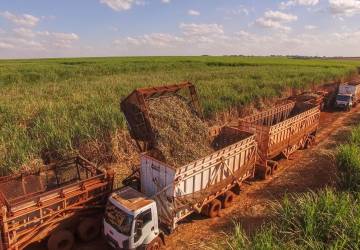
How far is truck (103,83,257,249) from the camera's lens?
23.9 ft

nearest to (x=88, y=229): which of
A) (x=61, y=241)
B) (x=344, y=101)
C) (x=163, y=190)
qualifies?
(x=61, y=241)

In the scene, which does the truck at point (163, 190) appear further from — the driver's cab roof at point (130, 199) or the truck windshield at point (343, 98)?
the truck windshield at point (343, 98)

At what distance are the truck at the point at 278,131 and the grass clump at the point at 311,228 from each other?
203 inches

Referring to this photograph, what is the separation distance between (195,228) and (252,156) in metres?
3.66

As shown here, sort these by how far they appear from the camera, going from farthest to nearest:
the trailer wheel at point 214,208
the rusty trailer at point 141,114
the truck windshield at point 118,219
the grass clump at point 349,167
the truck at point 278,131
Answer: the truck at point 278,131
the trailer wheel at point 214,208
the rusty trailer at point 141,114
the grass clump at point 349,167
the truck windshield at point 118,219

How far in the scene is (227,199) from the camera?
33.2 feet

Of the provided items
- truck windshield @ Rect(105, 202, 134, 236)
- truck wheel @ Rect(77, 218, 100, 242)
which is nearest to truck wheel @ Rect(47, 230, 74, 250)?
truck wheel @ Rect(77, 218, 100, 242)

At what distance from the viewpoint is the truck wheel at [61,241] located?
745cm

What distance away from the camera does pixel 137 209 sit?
23.2 ft

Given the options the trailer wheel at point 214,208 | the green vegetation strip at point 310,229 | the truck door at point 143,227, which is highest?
the green vegetation strip at point 310,229

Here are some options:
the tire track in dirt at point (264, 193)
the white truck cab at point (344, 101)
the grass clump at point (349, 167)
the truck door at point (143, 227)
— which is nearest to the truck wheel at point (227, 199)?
the tire track in dirt at point (264, 193)

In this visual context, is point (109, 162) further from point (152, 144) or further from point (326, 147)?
point (326, 147)

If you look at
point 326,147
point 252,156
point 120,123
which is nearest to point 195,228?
point 252,156

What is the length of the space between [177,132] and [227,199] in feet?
9.51
